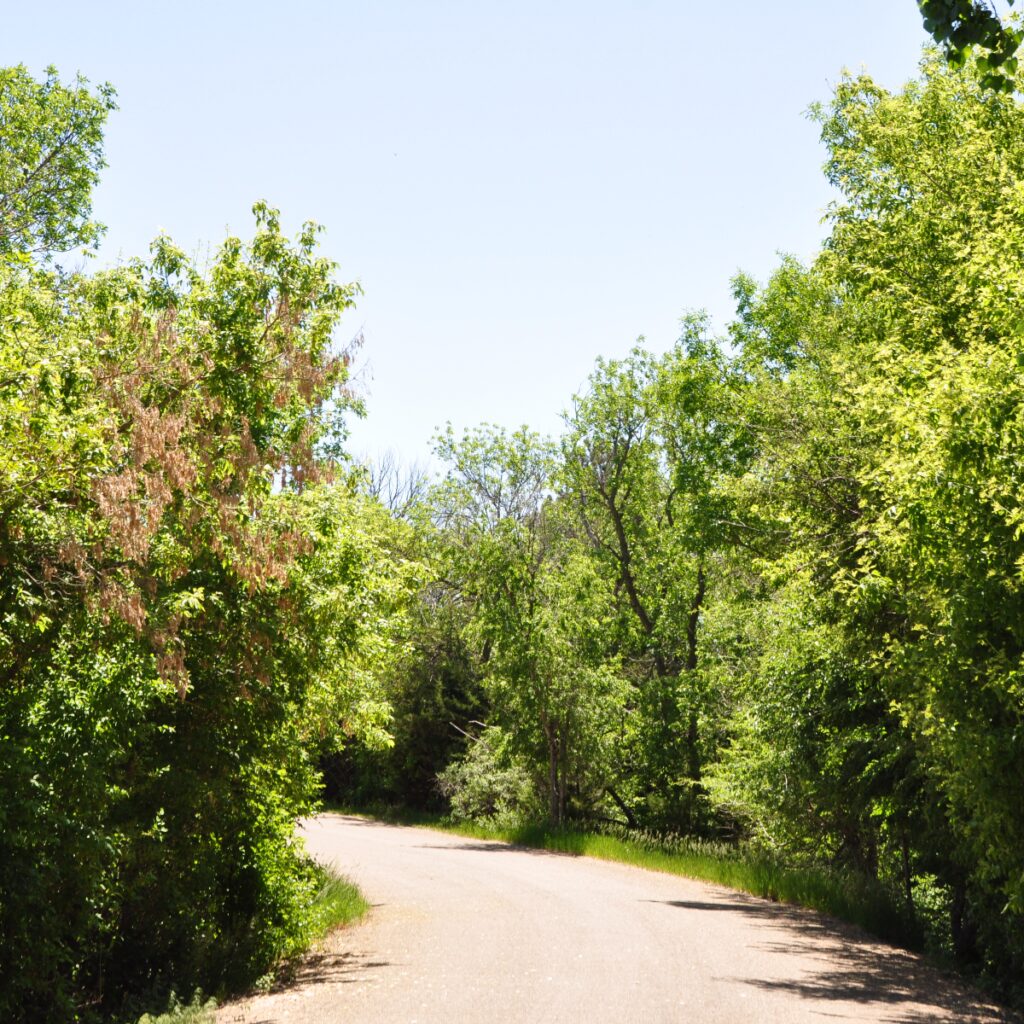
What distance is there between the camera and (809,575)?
46.8 feet

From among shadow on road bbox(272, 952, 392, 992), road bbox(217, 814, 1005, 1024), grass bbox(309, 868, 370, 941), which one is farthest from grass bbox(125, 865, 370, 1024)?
road bbox(217, 814, 1005, 1024)

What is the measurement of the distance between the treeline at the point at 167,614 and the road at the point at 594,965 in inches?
57.7

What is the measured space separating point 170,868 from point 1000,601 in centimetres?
886

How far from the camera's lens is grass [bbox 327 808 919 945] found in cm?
1628

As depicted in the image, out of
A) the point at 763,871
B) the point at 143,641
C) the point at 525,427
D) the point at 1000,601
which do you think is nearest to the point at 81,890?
the point at 143,641

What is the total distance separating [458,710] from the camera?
127 feet

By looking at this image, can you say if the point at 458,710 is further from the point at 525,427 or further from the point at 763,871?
the point at 763,871

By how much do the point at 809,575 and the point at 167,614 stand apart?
856 centimetres

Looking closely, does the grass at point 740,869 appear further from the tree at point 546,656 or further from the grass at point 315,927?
the grass at point 315,927

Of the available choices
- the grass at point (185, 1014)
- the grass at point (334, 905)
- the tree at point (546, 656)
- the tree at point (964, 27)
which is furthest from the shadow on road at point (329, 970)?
the tree at point (546, 656)

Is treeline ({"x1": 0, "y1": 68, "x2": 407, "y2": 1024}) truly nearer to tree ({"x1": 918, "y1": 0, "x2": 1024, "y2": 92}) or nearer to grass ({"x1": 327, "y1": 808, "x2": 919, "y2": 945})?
tree ({"x1": 918, "y1": 0, "x2": 1024, "y2": 92})

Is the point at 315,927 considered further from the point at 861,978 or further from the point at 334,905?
the point at 861,978

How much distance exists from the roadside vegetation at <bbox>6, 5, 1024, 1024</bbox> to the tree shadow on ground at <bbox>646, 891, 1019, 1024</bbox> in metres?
0.81

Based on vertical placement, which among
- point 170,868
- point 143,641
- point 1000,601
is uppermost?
point 1000,601
